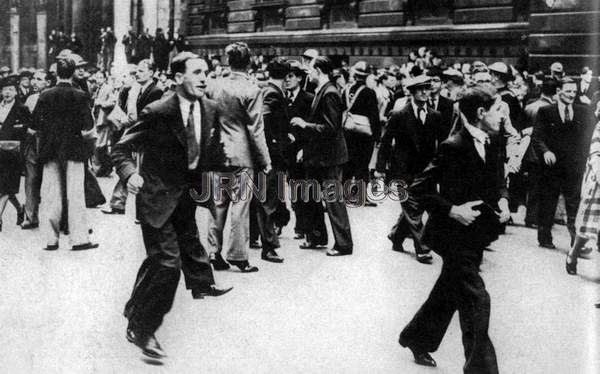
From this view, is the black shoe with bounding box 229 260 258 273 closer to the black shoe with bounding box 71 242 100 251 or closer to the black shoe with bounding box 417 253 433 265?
the black shoe with bounding box 417 253 433 265

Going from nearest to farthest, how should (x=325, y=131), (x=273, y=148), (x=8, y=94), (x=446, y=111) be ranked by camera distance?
(x=325, y=131) < (x=273, y=148) < (x=446, y=111) < (x=8, y=94)

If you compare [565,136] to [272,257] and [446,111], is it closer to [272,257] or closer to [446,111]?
[446,111]

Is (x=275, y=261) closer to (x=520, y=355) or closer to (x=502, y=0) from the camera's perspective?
(x=520, y=355)

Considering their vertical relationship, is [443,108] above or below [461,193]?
above

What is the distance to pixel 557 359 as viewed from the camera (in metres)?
5.29

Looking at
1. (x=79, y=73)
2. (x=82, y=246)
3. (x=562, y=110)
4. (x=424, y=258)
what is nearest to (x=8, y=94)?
(x=79, y=73)

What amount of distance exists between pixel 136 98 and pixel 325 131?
3128mm

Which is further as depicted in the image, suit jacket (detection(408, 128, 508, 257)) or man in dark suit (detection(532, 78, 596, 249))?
man in dark suit (detection(532, 78, 596, 249))

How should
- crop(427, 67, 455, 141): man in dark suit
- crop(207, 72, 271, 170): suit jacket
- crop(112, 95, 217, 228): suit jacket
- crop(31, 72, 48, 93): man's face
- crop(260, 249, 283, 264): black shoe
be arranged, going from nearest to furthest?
1. crop(112, 95, 217, 228): suit jacket
2. crop(207, 72, 271, 170): suit jacket
3. crop(260, 249, 283, 264): black shoe
4. crop(427, 67, 455, 141): man in dark suit
5. crop(31, 72, 48, 93): man's face

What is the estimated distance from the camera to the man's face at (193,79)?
553 centimetres

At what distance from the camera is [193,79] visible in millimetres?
5543

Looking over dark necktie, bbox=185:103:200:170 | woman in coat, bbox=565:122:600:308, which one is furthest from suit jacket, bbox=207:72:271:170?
woman in coat, bbox=565:122:600:308

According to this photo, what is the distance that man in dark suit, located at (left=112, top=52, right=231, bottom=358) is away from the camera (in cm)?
513

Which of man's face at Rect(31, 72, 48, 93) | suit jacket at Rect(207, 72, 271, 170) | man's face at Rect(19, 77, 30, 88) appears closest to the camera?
suit jacket at Rect(207, 72, 271, 170)
